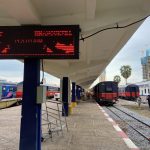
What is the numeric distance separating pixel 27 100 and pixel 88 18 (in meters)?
2.49

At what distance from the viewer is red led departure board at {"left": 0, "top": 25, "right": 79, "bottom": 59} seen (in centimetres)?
602

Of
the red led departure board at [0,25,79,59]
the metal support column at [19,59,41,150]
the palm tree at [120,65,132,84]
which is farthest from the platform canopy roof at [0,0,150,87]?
the palm tree at [120,65,132,84]

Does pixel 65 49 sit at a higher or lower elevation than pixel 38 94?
higher

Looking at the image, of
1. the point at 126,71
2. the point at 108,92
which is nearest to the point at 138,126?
the point at 108,92

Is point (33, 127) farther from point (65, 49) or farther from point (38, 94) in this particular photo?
point (65, 49)

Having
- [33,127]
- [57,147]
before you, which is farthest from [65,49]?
[57,147]

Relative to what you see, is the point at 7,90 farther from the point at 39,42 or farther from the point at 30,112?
the point at 39,42

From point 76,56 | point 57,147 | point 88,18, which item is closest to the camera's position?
point 76,56

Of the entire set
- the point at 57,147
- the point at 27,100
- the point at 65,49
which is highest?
the point at 65,49

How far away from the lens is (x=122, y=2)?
6.68 metres

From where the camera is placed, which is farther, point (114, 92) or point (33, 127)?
point (114, 92)

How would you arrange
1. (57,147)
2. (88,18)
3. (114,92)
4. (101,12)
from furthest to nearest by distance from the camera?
(114,92), (57,147), (101,12), (88,18)

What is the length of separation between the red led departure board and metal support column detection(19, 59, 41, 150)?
742 millimetres

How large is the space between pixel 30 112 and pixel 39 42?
70.1 inches
